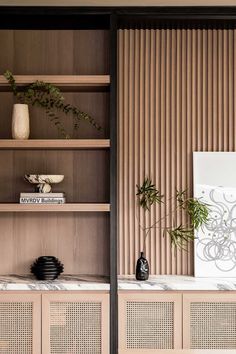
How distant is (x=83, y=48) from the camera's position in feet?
12.5

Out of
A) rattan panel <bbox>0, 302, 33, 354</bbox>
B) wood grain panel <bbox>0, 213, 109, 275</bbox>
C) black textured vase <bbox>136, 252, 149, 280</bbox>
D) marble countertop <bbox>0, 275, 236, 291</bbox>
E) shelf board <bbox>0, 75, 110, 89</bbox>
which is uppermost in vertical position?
shelf board <bbox>0, 75, 110, 89</bbox>

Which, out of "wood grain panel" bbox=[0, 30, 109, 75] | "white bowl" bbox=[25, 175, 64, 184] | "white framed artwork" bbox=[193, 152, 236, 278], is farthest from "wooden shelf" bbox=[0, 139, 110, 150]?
"white framed artwork" bbox=[193, 152, 236, 278]

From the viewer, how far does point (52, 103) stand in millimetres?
3701

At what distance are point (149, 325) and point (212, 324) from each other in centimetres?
39

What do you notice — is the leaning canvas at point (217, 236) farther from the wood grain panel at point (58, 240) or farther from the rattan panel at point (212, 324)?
the wood grain panel at point (58, 240)

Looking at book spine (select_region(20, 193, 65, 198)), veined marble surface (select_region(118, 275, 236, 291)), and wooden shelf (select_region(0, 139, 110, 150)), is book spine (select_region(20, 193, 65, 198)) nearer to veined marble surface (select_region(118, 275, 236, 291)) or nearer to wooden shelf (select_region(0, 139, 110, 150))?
wooden shelf (select_region(0, 139, 110, 150))

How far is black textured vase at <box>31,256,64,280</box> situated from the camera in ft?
11.5

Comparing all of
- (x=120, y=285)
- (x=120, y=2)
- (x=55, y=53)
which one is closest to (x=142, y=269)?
(x=120, y=285)

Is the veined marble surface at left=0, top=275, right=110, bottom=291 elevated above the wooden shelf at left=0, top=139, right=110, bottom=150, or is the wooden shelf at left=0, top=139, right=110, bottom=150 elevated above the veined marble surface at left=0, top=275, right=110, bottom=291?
the wooden shelf at left=0, top=139, right=110, bottom=150

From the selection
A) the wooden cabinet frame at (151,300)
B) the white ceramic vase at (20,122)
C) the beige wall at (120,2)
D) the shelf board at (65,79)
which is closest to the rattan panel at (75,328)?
the wooden cabinet frame at (151,300)

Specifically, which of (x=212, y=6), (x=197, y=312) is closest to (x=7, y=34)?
(x=212, y=6)

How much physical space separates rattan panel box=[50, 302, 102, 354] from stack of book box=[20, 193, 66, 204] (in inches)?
24.9

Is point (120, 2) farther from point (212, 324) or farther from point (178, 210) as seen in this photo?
point (212, 324)

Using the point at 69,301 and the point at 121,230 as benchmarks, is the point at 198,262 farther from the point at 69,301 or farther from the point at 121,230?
the point at 69,301
